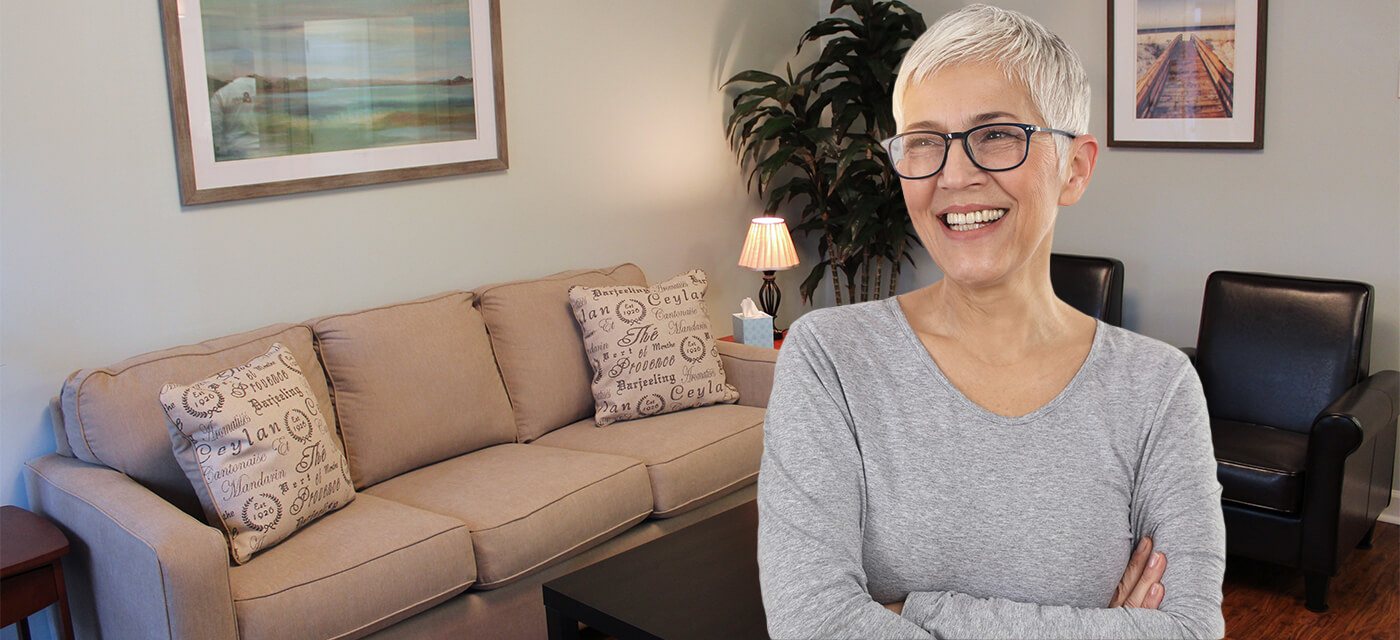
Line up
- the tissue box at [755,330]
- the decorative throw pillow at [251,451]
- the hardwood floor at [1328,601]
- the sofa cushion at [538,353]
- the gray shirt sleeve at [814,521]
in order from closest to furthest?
the gray shirt sleeve at [814,521]
the decorative throw pillow at [251,451]
the hardwood floor at [1328,601]
the sofa cushion at [538,353]
the tissue box at [755,330]

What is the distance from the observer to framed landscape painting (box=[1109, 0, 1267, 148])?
13.1 ft

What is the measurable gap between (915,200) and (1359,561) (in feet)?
9.92

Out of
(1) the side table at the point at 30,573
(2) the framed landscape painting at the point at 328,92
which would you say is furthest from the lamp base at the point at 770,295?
(1) the side table at the point at 30,573

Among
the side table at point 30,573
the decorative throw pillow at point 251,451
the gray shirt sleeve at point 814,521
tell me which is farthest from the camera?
the decorative throw pillow at point 251,451

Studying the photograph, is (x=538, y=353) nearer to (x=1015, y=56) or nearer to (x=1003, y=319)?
(x=1003, y=319)

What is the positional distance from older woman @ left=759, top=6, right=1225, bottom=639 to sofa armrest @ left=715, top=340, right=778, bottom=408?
238cm

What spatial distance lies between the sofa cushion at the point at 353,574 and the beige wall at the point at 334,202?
782 mm

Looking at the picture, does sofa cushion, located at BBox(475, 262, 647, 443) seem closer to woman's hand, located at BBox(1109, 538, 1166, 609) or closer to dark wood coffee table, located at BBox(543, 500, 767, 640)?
dark wood coffee table, located at BBox(543, 500, 767, 640)

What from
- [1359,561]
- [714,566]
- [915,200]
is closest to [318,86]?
[714,566]

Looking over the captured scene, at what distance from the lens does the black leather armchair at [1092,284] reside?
4.11m

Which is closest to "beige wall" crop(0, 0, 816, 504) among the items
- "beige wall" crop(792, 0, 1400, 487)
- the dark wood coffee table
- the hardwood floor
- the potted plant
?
the potted plant

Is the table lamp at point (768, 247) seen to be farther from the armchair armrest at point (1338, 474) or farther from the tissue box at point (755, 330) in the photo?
the armchair armrest at point (1338, 474)

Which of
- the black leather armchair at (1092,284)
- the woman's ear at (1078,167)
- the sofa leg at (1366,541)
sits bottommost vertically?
the sofa leg at (1366,541)

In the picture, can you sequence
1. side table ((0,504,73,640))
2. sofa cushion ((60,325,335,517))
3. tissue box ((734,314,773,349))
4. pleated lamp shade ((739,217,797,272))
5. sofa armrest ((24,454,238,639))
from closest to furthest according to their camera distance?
sofa armrest ((24,454,238,639)), side table ((0,504,73,640)), sofa cushion ((60,325,335,517)), tissue box ((734,314,773,349)), pleated lamp shade ((739,217,797,272))
